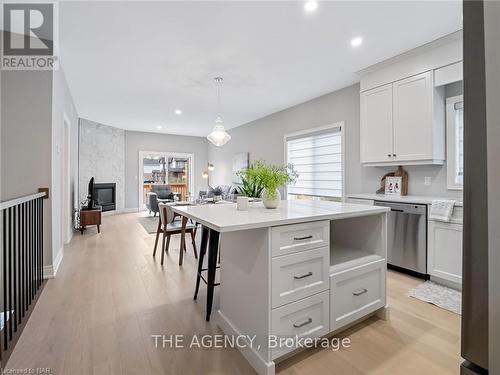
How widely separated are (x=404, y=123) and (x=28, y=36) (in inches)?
181

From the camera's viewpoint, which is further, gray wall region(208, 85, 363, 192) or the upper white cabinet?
gray wall region(208, 85, 363, 192)

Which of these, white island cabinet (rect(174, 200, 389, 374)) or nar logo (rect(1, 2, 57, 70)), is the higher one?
nar logo (rect(1, 2, 57, 70))

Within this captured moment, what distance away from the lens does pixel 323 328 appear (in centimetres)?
177

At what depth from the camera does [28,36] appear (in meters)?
2.96

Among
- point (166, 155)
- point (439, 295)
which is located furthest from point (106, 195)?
point (439, 295)

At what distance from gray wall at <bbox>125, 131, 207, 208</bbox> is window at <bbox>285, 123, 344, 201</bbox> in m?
4.84

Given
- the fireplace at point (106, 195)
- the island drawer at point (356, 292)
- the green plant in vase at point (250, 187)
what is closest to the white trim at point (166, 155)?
the fireplace at point (106, 195)

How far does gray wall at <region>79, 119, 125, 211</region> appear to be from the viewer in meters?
7.25

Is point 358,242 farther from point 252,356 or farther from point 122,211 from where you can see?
point 122,211

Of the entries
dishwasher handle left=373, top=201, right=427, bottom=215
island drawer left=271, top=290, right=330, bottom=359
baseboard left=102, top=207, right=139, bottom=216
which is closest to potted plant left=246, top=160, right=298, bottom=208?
island drawer left=271, top=290, right=330, bottom=359

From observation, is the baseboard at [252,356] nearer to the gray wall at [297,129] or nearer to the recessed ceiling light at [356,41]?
the recessed ceiling light at [356,41]

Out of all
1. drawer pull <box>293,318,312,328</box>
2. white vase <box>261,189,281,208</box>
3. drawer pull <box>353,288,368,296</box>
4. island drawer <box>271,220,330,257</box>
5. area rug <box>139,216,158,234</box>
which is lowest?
area rug <box>139,216,158,234</box>

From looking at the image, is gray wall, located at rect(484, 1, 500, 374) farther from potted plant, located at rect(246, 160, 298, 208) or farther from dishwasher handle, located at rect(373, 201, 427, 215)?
dishwasher handle, located at rect(373, 201, 427, 215)

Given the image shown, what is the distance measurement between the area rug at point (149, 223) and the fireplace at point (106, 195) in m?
1.38
